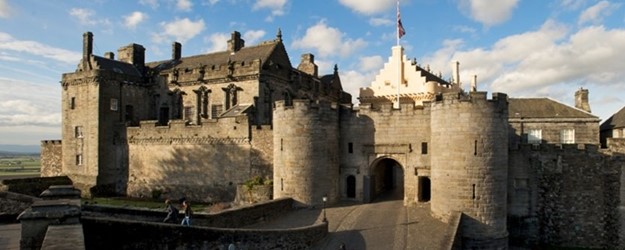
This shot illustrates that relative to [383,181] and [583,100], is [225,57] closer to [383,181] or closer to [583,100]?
[383,181]

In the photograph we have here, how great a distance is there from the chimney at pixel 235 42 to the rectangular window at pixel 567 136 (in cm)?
2521

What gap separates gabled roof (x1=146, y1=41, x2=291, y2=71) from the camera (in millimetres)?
34469

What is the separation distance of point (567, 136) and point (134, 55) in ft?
112

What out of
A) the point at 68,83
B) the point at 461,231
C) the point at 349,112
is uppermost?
the point at 68,83

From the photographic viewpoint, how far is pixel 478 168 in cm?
1922

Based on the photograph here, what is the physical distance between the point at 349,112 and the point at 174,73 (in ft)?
58.3

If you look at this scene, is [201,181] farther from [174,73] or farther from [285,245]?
[285,245]

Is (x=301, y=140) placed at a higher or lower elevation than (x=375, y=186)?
higher

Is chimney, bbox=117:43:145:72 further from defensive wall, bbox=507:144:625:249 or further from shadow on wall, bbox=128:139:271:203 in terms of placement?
defensive wall, bbox=507:144:625:249

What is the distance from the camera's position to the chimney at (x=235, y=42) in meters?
37.3

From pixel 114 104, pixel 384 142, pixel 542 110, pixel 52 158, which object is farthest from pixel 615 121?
pixel 52 158

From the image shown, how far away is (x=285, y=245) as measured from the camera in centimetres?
1630

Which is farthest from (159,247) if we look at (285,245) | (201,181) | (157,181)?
(157,181)

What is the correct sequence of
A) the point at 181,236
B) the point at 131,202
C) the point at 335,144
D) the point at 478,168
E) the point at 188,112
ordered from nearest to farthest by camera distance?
the point at 181,236
the point at 478,168
the point at 335,144
the point at 131,202
the point at 188,112
